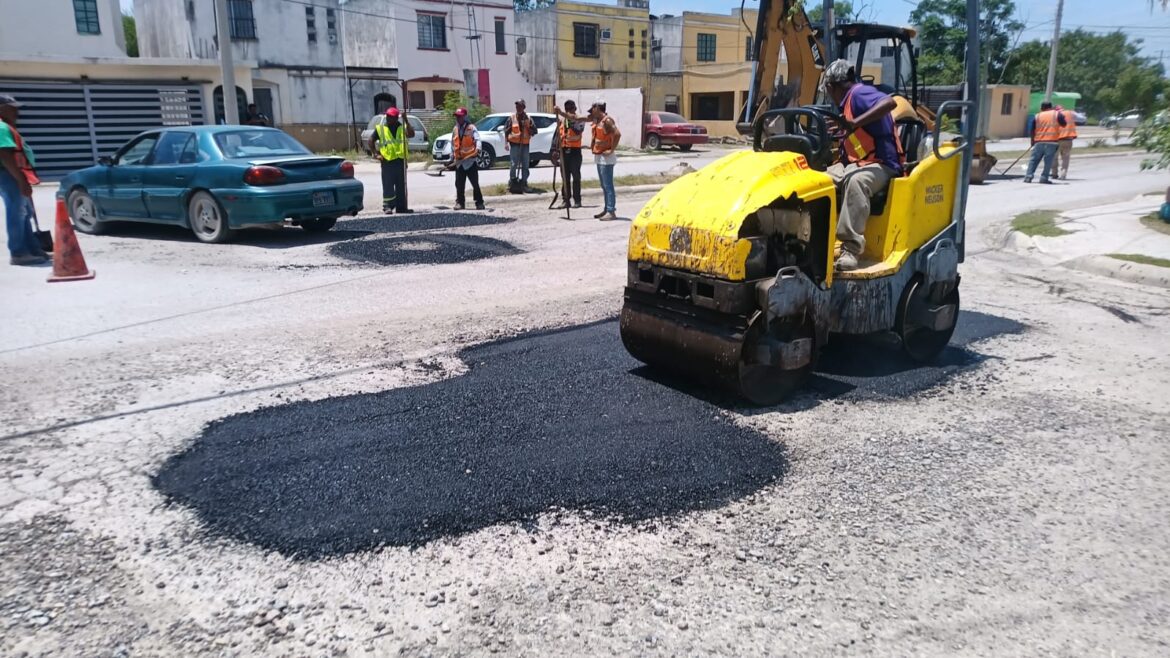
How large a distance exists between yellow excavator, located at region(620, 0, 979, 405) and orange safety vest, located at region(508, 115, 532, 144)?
10816 millimetres

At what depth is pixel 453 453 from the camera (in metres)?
4.40

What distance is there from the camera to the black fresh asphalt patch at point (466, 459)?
12.4ft

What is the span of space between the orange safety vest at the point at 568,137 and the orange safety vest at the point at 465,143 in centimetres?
155

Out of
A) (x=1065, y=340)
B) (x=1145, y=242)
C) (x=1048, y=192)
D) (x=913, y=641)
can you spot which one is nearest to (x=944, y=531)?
(x=913, y=641)

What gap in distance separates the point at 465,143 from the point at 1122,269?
9912 millimetres

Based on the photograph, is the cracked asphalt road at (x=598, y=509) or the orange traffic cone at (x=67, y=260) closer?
the cracked asphalt road at (x=598, y=509)

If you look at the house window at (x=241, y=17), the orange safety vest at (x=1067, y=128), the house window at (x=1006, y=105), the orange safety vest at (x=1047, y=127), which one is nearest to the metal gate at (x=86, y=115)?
the house window at (x=241, y=17)

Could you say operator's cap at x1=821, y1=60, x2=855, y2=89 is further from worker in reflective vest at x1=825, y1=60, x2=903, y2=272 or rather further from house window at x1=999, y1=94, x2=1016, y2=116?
house window at x1=999, y1=94, x2=1016, y2=116

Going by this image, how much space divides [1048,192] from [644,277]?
52.4 ft

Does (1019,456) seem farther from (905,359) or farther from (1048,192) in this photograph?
(1048,192)

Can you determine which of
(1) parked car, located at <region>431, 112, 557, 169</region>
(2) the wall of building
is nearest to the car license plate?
(1) parked car, located at <region>431, 112, 557, 169</region>

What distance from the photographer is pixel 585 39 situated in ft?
147

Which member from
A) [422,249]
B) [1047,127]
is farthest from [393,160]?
[1047,127]

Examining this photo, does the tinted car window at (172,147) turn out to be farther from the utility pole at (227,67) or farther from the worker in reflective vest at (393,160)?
the utility pole at (227,67)
